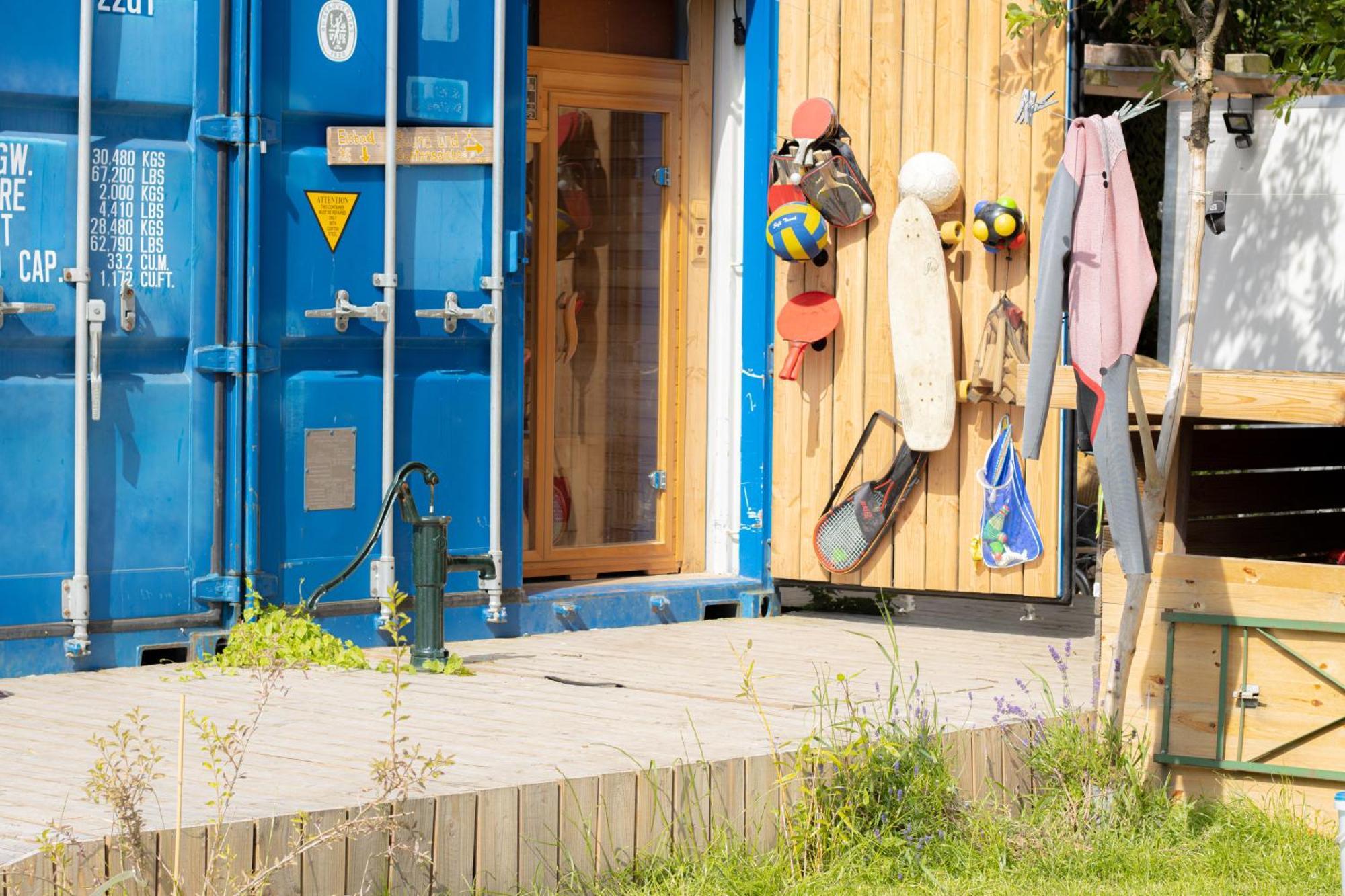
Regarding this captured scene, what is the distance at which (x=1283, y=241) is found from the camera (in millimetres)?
7758

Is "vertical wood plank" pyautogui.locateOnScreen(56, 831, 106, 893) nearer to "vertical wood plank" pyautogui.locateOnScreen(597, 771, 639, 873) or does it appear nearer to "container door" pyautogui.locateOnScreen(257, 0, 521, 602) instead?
"vertical wood plank" pyautogui.locateOnScreen(597, 771, 639, 873)

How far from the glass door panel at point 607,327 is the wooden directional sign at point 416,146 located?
93 centimetres

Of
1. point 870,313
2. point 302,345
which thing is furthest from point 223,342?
point 870,313

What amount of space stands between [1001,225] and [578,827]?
390 cm

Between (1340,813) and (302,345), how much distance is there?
423 cm

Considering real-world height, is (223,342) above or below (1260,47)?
below

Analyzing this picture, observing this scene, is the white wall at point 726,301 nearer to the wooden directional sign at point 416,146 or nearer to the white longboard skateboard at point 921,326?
the white longboard skateboard at point 921,326

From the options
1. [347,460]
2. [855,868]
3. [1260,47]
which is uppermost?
[1260,47]

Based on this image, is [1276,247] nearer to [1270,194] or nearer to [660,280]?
[1270,194]

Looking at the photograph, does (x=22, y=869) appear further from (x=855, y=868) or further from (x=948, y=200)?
(x=948, y=200)

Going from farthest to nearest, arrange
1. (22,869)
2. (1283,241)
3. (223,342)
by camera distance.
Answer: (1283,241)
(223,342)
(22,869)

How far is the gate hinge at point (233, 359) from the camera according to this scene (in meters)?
7.23

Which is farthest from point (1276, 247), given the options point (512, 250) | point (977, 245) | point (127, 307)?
point (127, 307)

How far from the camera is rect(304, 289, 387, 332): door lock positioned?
743cm
